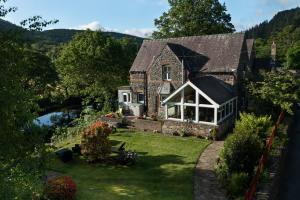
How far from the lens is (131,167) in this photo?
19.7 m

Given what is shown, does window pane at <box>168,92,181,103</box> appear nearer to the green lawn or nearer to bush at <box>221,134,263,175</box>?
the green lawn

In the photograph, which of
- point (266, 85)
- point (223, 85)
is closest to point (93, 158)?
point (223, 85)

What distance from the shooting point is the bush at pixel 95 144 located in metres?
20.3


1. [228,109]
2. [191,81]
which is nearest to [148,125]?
[191,81]

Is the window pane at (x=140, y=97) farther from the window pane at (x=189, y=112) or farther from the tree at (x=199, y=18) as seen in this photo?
the tree at (x=199, y=18)

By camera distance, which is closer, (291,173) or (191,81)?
(291,173)

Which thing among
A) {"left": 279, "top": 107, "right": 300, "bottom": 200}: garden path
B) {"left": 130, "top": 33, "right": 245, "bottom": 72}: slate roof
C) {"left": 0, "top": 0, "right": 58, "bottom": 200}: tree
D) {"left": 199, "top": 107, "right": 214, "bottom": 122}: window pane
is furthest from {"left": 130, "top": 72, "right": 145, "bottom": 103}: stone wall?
{"left": 0, "top": 0, "right": 58, "bottom": 200}: tree

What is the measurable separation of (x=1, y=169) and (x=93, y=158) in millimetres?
11881

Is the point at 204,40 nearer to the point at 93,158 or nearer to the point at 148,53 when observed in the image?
the point at 148,53

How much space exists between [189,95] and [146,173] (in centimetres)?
1109

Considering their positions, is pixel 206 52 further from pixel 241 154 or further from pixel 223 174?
pixel 223 174

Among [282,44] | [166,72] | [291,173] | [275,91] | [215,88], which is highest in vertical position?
[282,44]

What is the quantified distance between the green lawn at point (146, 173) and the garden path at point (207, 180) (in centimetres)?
37

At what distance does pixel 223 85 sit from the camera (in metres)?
29.7
